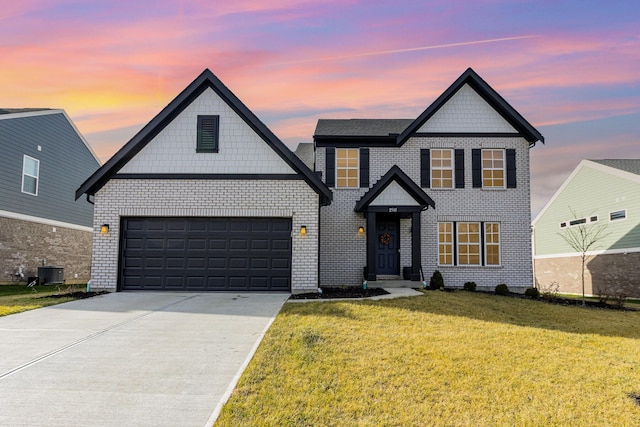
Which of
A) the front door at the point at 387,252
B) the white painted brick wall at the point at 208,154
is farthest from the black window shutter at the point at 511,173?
the white painted brick wall at the point at 208,154

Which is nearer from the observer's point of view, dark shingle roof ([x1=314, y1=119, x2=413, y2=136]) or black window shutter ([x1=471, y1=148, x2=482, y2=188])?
black window shutter ([x1=471, y1=148, x2=482, y2=188])

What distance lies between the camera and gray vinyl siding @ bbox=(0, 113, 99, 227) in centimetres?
2098

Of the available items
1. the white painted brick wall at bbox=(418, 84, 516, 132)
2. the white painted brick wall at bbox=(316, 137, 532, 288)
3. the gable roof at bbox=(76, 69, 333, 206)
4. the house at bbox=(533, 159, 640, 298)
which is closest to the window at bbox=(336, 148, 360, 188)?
the white painted brick wall at bbox=(316, 137, 532, 288)

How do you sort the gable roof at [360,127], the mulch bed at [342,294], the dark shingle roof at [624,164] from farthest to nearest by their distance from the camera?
the dark shingle roof at [624,164] → the gable roof at [360,127] → the mulch bed at [342,294]

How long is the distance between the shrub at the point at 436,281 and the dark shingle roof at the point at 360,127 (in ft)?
18.7

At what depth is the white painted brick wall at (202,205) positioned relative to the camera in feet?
47.9

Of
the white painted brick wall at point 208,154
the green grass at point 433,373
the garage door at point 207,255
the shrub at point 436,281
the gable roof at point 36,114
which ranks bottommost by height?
the green grass at point 433,373

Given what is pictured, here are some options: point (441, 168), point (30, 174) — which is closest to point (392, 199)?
point (441, 168)

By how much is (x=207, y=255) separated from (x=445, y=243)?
9.07m

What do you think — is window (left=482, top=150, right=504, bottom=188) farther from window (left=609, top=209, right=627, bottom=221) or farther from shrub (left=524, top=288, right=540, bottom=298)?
window (left=609, top=209, right=627, bottom=221)

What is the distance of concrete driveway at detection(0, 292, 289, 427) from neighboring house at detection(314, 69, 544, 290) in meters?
7.44

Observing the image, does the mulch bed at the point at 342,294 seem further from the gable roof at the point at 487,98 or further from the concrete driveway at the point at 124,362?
the gable roof at the point at 487,98

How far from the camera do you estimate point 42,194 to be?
76.8 feet

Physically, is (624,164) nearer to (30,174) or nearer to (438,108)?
(438,108)
